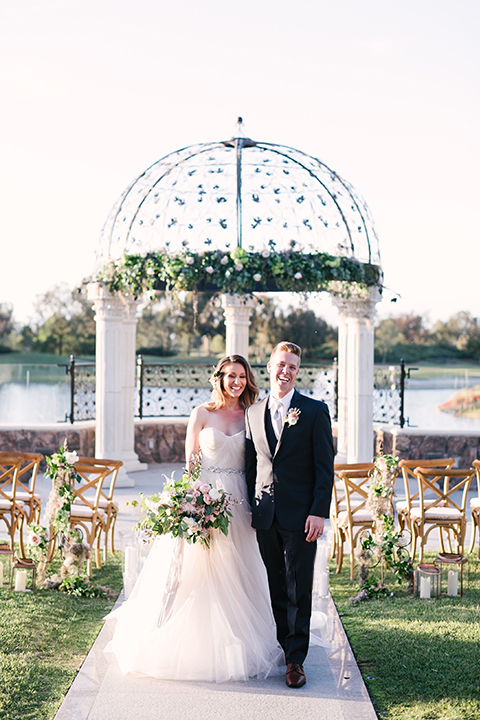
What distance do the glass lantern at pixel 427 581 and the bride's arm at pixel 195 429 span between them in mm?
2608

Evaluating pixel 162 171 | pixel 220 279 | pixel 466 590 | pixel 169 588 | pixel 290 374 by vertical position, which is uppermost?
pixel 162 171

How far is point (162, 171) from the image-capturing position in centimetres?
1006

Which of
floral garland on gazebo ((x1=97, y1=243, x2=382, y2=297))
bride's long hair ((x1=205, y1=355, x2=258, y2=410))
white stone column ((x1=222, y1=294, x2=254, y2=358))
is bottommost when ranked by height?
bride's long hair ((x1=205, y1=355, x2=258, y2=410))

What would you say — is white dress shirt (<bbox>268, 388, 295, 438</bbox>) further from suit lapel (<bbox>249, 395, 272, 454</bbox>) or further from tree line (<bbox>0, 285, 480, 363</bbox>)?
tree line (<bbox>0, 285, 480, 363</bbox>)

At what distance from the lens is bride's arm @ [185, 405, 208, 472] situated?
459 cm

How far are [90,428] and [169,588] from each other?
7.96m

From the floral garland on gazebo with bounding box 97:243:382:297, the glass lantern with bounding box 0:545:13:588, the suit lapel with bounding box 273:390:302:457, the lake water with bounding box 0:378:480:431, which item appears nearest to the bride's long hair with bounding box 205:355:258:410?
the suit lapel with bounding box 273:390:302:457

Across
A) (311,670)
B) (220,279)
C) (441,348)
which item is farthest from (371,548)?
(441,348)

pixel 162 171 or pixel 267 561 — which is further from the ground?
pixel 162 171

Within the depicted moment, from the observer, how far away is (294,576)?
4301mm

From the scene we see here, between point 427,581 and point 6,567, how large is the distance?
154 inches

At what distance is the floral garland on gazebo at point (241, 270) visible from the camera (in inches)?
344

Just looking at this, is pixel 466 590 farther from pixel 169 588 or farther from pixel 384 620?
pixel 169 588

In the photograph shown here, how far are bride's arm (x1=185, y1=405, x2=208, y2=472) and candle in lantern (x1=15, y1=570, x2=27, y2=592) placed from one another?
236 centimetres
